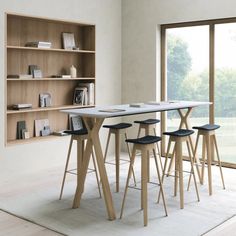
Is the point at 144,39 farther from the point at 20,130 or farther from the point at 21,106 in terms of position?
the point at 20,130

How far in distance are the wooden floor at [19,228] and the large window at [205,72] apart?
11.1ft

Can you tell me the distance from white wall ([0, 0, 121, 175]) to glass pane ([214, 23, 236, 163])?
173 cm

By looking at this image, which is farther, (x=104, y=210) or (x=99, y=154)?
(x=104, y=210)

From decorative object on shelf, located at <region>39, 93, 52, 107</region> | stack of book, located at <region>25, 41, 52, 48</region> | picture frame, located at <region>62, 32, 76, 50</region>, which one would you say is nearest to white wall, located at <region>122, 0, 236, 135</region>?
picture frame, located at <region>62, 32, 76, 50</region>

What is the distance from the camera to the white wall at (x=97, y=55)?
17.7 feet

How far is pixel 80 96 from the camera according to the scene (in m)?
6.45

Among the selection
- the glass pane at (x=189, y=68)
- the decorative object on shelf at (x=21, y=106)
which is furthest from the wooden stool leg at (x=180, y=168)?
the decorative object on shelf at (x=21, y=106)

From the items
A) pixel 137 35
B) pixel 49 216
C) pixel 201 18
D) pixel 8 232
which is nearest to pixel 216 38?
pixel 201 18

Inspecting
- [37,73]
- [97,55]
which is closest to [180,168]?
[37,73]

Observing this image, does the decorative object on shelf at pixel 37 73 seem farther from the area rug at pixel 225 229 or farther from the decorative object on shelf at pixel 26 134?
the area rug at pixel 225 229

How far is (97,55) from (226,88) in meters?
2.07

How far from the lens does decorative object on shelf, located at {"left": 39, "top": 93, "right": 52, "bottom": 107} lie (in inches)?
239

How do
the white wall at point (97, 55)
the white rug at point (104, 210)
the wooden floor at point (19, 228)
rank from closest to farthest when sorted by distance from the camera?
1. the wooden floor at point (19, 228)
2. the white rug at point (104, 210)
3. the white wall at point (97, 55)

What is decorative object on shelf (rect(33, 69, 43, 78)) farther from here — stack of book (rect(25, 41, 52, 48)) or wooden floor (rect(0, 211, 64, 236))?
wooden floor (rect(0, 211, 64, 236))
